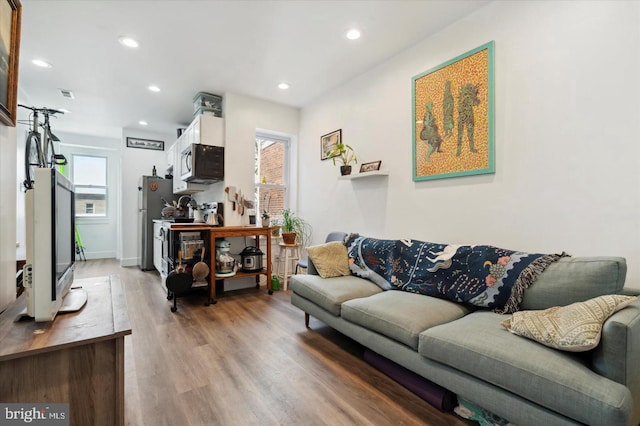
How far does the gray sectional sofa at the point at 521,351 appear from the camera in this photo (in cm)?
114

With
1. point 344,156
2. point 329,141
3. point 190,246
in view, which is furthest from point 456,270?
point 190,246

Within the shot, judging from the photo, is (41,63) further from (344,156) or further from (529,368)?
(529,368)

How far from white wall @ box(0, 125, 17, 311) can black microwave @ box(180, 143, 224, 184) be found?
7.05 feet

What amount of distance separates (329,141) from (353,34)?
1.40m

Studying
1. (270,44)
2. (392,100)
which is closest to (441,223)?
(392,100)

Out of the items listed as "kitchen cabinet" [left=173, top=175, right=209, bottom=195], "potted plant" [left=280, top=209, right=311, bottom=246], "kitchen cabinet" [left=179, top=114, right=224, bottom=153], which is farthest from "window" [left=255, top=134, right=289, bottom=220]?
"kitchen cabinet" [left=173, top=175, right=209, bottom=195]

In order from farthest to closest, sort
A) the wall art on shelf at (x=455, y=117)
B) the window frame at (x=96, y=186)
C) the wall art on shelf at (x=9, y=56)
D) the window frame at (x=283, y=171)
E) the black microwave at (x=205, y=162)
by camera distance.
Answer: the window frame at (x=96, y=186), the window frame at (x=283, y=171), the black microwave at (x=205, y=162), the wall art on shelf at (x=455, y=117), the wall art on shelf at (x=9, y=56)

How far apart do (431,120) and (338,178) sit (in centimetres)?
136

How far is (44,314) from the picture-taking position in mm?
1150

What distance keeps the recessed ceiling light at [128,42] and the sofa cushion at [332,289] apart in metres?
2.66

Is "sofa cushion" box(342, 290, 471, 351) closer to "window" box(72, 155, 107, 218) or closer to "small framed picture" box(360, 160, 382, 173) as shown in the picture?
"small framed picture" box(360, 160, 382, 173)

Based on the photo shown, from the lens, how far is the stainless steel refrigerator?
5.22 metres

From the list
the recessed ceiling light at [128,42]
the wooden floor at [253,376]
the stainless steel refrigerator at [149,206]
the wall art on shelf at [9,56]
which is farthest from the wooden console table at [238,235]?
the stainless steel refrigerator at [149,206]

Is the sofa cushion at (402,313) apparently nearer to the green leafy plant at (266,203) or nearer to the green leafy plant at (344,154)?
the green leafy plant at (344,154)
